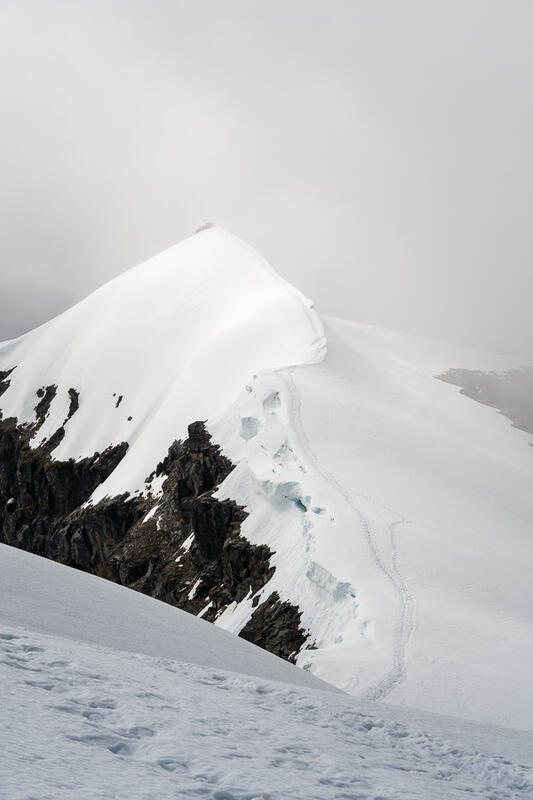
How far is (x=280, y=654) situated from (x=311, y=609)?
1.88m

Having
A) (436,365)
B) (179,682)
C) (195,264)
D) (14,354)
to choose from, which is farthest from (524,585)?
(14,354)

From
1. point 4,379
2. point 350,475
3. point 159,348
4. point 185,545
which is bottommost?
A: point 185,545

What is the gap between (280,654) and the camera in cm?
2025

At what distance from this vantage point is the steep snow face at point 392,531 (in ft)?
51.6

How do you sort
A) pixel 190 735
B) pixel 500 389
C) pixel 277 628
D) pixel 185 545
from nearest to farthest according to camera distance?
pixel 190 735, pixel 277 628, pixel 185 545, pixel 500 389

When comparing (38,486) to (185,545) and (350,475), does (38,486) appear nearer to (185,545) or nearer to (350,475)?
(185,545)

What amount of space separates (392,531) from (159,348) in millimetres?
56117

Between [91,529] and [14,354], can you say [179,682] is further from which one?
[14,354]

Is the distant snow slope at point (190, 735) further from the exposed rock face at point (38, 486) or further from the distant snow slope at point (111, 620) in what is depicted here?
the exposed rock face at point (38, 486)

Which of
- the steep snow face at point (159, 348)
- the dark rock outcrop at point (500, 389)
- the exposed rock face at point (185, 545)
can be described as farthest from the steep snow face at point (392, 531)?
the dark rock outcrop at point (500, 389)

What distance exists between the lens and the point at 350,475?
97.5 feet

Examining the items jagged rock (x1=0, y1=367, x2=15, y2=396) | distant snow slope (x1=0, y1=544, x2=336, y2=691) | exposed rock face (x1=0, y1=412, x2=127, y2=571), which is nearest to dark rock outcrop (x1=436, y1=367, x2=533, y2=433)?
exposed rock face (x1=0, y1=412, x2=127, y2=571)

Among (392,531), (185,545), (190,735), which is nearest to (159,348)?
(185,545)

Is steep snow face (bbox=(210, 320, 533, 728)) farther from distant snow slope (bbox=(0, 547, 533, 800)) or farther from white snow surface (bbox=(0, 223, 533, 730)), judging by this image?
distant snow slope (bbox=(0, 547, 533, 800))
